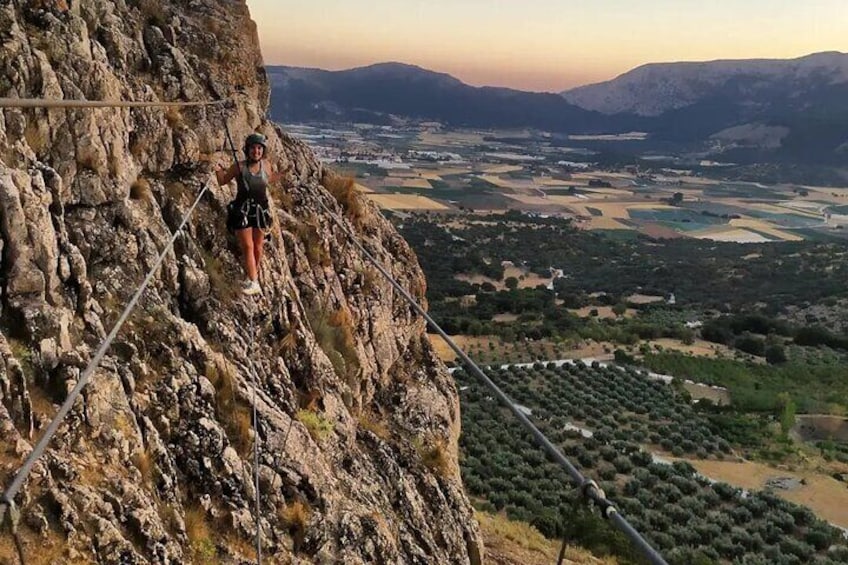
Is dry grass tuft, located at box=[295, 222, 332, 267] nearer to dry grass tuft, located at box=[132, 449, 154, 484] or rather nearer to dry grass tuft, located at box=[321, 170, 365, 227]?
dry grass tuft, located at box=[321, 170, 365, 227]

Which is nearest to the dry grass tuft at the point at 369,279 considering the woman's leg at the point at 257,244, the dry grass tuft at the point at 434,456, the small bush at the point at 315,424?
the dry grass tuft at the point at 434,456

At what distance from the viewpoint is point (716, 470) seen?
110 feet

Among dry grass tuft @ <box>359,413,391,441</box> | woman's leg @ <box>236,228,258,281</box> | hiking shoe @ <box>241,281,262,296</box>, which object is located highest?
woman's leg @ <box>236,228,258,281</box>

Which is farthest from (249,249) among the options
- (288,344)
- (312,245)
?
(312,245)

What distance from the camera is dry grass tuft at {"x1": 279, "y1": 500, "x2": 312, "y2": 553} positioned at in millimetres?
6324

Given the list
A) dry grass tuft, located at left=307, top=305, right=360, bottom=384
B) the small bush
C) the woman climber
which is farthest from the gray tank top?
the small bush

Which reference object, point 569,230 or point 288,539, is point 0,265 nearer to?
point 288,539

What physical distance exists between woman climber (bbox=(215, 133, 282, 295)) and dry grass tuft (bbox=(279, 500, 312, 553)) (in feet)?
9.39

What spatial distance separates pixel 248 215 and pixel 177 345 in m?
2.36

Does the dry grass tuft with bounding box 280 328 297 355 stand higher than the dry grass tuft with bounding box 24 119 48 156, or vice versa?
the dry grass tuft with bounding box 24 119 48 156

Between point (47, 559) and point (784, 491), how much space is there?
35238mm

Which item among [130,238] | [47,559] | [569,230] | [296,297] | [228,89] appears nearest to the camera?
[47,559]

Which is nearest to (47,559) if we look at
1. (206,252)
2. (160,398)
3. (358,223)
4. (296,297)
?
(160,398)

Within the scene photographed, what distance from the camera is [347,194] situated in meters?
14.3
